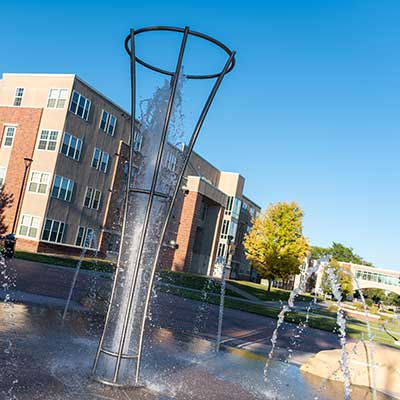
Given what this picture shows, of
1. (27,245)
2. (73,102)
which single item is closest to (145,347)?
(27,245)

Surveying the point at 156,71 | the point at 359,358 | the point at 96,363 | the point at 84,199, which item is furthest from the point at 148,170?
the point at 84,199

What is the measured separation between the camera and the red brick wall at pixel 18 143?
99.9 ft

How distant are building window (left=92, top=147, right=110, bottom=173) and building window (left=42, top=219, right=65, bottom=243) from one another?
17.3 ft

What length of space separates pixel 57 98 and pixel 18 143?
13.1 ft

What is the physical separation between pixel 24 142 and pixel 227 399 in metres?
29.5

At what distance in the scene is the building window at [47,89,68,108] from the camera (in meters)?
30.8

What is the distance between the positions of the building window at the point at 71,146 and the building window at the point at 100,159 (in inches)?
67.0

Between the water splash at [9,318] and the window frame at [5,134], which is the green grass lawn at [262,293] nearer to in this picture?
the window frame at [5,134]

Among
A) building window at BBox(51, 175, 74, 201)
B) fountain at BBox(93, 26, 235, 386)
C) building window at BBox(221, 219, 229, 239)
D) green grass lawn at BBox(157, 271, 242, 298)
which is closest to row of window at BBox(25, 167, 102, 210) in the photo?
building window at BBox(51, 175, 74, 201)

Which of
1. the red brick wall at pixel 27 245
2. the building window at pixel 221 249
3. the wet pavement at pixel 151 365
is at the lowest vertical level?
the wet pavement at pixel 151 365

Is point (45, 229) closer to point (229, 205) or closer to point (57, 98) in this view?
point (57, 98)

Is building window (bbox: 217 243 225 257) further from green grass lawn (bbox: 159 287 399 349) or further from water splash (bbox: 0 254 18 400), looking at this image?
water splash (bbox: 0 254 18 400)

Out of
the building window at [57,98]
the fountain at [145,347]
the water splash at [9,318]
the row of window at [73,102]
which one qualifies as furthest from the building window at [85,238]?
the fountain at [145,347]

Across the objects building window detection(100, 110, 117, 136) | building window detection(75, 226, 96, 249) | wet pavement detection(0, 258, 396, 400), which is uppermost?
building window detection(100, 110, 117, 136)
